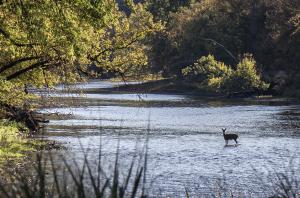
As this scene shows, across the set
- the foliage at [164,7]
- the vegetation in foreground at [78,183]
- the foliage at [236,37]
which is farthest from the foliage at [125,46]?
the foliage at [164,7]

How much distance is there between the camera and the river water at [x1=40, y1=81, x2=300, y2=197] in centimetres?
2417

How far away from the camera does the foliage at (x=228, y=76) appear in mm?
90500

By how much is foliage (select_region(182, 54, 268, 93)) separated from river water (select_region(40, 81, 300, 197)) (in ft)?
75.5

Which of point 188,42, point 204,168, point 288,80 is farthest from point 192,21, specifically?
point 204,168

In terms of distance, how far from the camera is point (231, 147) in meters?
36.5

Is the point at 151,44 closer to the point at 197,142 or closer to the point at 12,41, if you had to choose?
the point at 197,142

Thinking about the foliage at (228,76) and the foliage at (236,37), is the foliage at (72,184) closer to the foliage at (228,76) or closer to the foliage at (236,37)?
the foliage at (228,76)

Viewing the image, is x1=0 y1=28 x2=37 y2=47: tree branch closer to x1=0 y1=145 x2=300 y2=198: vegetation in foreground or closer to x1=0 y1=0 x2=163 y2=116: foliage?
x1=0 y1=0 x2=163 y2=116: foliage

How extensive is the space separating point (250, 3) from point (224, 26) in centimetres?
582

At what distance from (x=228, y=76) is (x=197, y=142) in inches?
2186

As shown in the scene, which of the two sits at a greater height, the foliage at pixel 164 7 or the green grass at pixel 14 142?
the foliage at pixel 164 7

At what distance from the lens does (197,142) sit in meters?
38.7

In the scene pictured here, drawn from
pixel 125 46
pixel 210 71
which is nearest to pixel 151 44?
pixel 210 71

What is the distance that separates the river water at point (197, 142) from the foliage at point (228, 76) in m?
23.0
